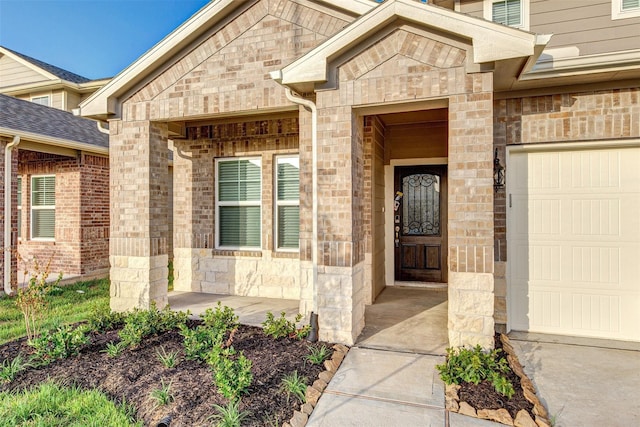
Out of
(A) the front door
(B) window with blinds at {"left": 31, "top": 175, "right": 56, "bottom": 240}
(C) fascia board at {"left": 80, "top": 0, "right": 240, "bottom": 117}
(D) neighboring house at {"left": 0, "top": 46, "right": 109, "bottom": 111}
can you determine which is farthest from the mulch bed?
(D) neighboring house at {"left": 0, "top": 46, "right": 109, "bottom": 111}

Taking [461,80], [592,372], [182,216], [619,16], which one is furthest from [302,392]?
[619,16]

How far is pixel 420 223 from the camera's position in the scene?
24.9 feet

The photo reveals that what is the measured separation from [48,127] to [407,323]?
8511mm

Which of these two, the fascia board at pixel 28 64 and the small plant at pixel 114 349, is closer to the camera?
the small plant at pixel 114 349

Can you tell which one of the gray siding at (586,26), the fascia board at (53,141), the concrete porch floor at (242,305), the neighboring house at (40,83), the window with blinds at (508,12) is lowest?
the concrete porch floor at (242,305)

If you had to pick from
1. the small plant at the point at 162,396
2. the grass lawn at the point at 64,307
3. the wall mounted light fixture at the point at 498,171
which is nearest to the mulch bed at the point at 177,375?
the small plant at the point at 162,396

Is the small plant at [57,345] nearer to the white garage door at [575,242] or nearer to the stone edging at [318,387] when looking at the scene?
the stone edging at [318,387]

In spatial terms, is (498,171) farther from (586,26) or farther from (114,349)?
(114,349)

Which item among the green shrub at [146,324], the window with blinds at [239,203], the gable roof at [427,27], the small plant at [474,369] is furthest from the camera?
the window with blinds at [239,203]

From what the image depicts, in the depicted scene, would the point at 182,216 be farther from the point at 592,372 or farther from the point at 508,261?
the point at 592,372

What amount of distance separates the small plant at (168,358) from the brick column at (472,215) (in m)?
2.99

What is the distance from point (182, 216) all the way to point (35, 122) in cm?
409

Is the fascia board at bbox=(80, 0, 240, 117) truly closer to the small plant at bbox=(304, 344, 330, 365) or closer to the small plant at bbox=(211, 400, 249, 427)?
the small plant at bbox=(304, 344, 330, 365)

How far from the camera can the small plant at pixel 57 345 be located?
4.00 metres
